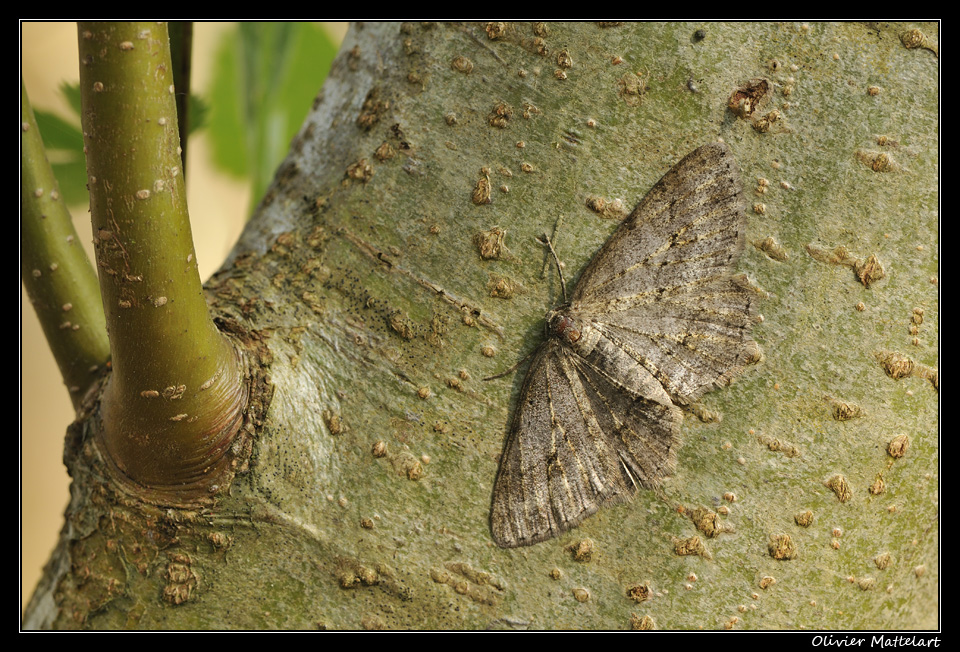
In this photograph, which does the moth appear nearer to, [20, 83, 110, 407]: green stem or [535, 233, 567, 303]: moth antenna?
[535, 233, 567, 303]: moth antenna

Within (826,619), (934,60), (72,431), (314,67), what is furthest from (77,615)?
(934,60)

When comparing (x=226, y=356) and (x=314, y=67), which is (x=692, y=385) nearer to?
(x=226, y=356)

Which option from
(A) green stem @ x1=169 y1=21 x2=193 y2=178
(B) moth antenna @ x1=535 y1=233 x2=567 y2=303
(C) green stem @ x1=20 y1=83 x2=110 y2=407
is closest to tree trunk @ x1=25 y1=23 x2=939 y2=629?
(B) moth antenna @ x1=535 y1=233 x2=567 y2=303

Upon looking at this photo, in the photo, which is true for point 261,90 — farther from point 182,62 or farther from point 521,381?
point 521,381

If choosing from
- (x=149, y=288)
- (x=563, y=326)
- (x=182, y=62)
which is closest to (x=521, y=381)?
(x=563, y=326)

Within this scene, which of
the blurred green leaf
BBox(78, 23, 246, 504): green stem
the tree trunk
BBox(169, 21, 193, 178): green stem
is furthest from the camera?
the blurred green leaf

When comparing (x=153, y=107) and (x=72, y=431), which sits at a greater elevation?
(x=153, y=107)
